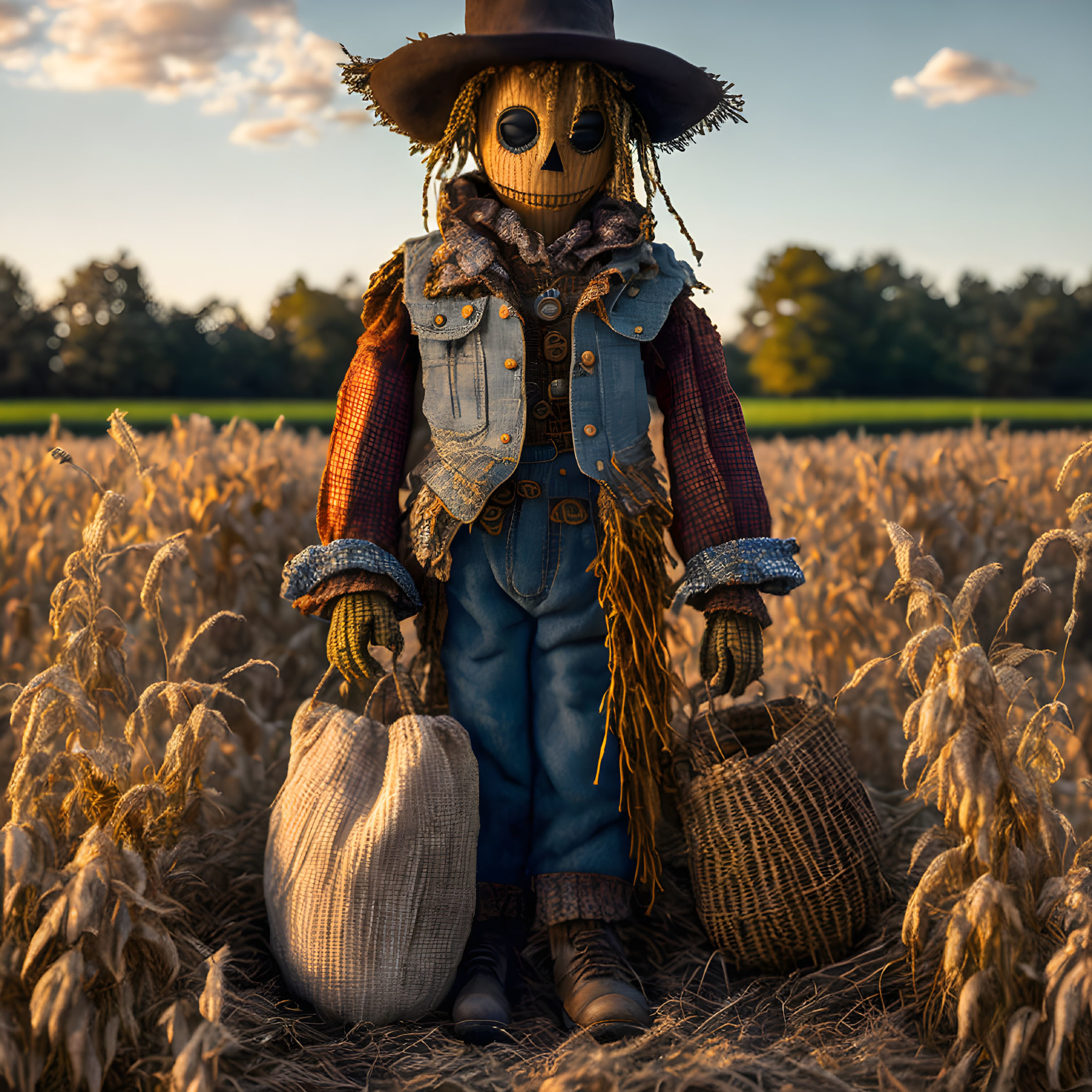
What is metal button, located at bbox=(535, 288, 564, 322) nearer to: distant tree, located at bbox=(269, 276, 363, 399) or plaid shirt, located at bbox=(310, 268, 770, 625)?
plaid shirt, located at bbox=(310, 268, 770, 625)

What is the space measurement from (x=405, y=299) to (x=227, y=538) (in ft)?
7.47

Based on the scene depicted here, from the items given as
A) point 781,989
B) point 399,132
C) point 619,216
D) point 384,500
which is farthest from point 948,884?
point 399,132

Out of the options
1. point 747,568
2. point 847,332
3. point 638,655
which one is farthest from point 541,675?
point 847,332

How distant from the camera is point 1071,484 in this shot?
5992 millimetres

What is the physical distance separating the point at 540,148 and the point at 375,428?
0.87m

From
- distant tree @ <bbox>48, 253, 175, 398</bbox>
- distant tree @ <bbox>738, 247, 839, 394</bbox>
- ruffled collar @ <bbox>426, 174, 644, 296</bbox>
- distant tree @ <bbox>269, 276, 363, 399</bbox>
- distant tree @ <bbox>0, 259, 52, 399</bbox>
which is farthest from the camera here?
distant tree @ <bbox>738, 247, 839, 394</bbox>

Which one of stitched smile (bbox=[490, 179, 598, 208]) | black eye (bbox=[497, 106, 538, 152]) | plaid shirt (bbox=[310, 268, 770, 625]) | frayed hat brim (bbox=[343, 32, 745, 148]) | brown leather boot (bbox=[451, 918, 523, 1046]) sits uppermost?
frayed hat brim (bbox=[343, 32, 745, 148])

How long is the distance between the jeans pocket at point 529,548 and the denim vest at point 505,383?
14 cm

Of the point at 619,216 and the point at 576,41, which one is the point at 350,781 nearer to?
the point at 619,216

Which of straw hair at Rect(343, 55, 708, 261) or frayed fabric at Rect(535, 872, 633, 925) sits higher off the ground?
straw hair at Rect(343, 55, 708, 261)

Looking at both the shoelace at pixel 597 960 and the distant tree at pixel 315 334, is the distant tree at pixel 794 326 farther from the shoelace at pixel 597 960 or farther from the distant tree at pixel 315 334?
the shoelace at pixel 597 960

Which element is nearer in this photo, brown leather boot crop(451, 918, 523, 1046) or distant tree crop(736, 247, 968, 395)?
brown leather boot crop(451, 918, 523, 1046)

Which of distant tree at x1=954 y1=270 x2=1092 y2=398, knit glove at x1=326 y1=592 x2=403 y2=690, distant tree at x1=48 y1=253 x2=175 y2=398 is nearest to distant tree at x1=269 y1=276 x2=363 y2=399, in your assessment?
distant tree at x1=48 y1=253 x2=175 y2=398

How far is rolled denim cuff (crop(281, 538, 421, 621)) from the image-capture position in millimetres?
2369
